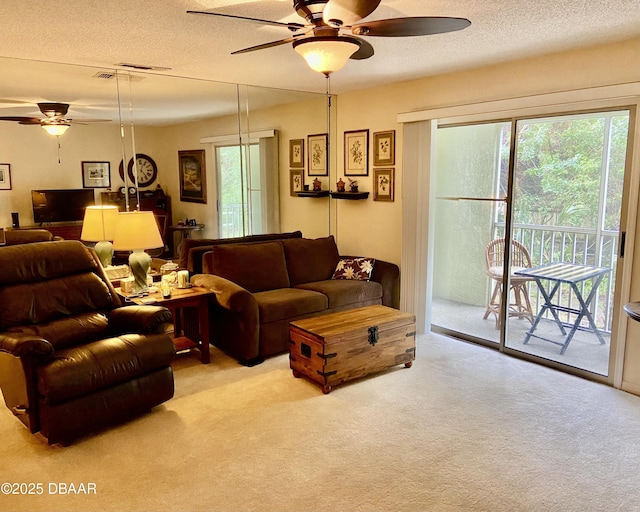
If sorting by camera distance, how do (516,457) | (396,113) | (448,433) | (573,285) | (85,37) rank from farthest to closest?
1. (396,113)
2. (573,285)
3. (85,37)
4. (448,433)
5. (516,457)

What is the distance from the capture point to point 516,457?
2.64 meters

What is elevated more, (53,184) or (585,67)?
(585,67)

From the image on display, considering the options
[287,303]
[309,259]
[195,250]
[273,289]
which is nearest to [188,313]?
[195,250]

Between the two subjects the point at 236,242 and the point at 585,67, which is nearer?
the point at 585,67

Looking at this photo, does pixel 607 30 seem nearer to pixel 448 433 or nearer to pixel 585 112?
pixel 585 112

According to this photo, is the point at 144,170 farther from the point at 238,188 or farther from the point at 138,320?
the point at 138,320

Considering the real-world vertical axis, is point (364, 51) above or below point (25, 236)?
above

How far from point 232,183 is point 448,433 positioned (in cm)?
322

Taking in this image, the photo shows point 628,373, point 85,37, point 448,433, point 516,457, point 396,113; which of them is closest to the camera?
point 516,457

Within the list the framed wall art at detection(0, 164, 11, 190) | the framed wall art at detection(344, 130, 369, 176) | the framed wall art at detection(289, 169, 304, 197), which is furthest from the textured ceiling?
the framed wall art at detection(289, 169, 304, 197)

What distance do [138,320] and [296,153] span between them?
2887mm

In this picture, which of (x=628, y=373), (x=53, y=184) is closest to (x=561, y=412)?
(x=628, y=373)

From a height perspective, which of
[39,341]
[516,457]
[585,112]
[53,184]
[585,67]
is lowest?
[516,457]

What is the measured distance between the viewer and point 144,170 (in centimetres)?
442
